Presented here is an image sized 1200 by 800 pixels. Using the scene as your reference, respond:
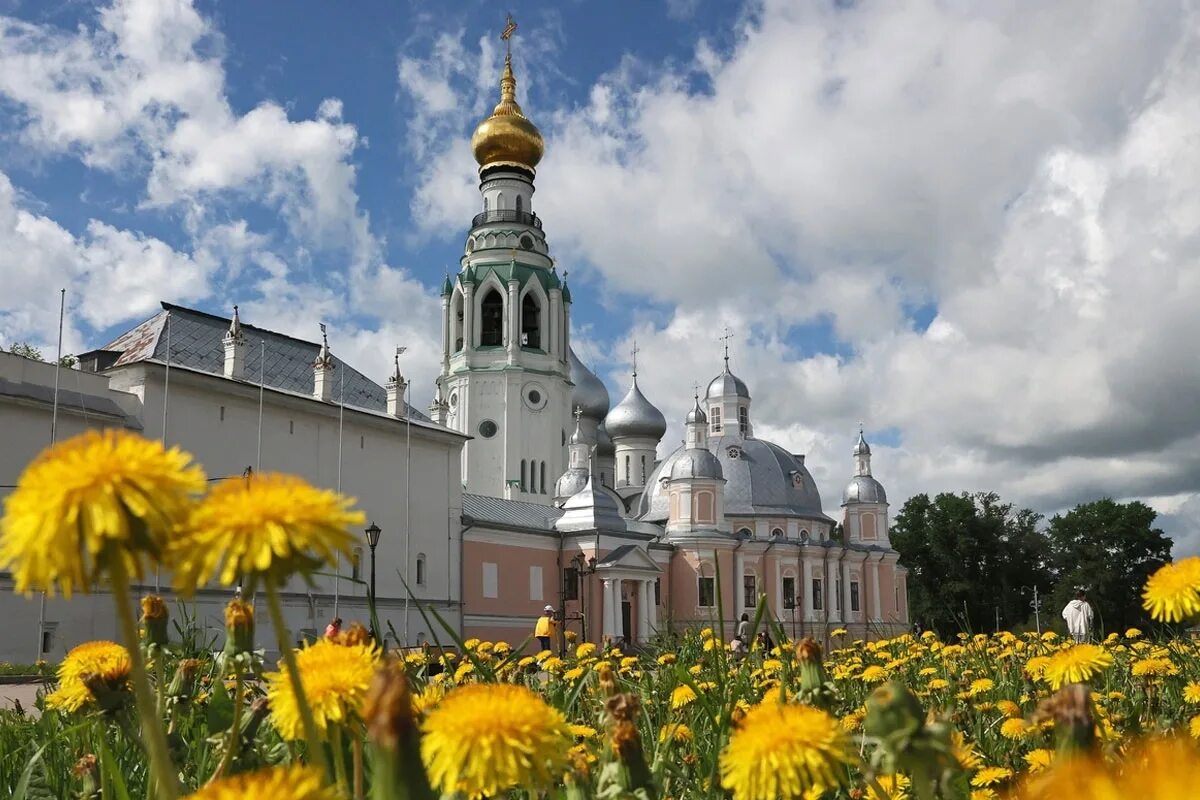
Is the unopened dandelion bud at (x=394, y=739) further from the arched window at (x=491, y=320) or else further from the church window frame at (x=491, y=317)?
the arched window at (x=491, y=320)

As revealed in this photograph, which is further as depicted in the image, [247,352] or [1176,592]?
[247,352]

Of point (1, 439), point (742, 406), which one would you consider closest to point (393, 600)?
point (1, 439)

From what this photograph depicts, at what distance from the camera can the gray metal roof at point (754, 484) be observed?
54312 mm

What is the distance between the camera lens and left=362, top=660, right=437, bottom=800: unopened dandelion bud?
39.1 inches

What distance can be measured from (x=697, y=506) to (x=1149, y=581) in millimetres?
48332

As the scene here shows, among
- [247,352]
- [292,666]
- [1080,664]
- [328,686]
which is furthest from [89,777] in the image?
[247,352]

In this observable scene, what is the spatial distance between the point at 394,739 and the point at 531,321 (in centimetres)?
5276

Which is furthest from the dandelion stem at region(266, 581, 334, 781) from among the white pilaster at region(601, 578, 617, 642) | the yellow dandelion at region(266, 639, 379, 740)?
the white pilaster at region(601, 578, 617, 642)

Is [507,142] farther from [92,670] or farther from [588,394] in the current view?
[92,670]

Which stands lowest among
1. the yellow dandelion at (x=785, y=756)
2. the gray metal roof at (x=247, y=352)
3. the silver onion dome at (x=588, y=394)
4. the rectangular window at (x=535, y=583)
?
the yellow dandelion at (x=785, y=756)

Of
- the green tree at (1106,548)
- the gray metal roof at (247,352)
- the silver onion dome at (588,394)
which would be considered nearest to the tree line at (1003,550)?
the green tree at (1106,548)

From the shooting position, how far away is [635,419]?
6278 centimetres

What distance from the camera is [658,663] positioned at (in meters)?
5.14

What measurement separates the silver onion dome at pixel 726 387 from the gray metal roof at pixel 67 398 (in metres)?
36.7
